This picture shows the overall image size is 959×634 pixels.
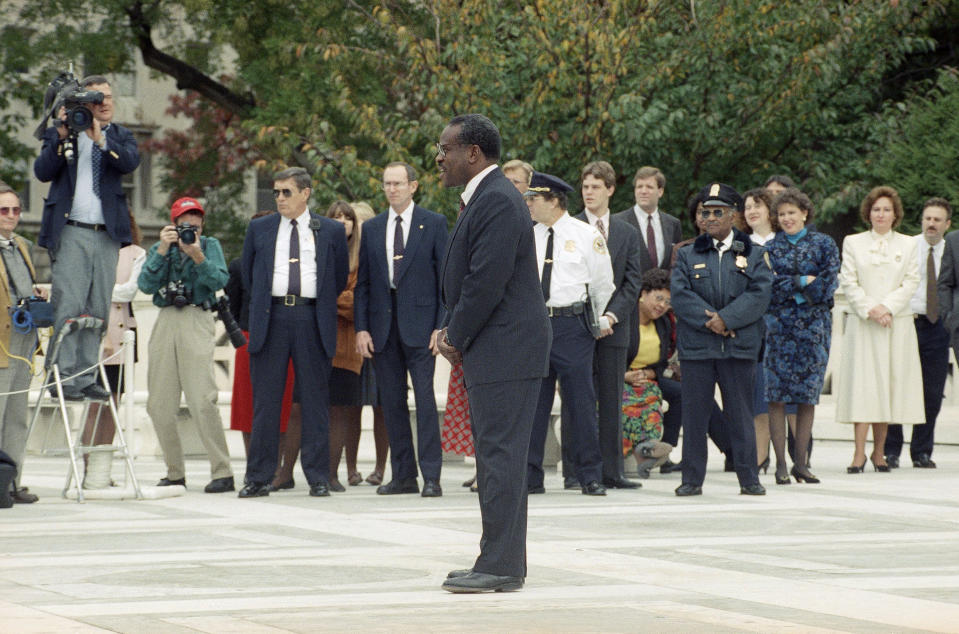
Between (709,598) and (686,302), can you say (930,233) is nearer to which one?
(686,302)

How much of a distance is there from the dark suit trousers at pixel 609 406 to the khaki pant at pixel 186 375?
2.37 metres

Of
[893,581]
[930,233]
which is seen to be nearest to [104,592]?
[893,581]

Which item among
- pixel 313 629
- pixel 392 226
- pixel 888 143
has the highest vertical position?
pixel 888 143

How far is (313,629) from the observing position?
5.86m

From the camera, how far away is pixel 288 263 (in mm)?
11328

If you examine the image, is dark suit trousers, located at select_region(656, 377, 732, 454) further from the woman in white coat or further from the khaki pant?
the khaki pant

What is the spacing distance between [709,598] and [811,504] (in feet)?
13.5

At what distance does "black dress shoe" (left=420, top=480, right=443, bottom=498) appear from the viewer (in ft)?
37.2

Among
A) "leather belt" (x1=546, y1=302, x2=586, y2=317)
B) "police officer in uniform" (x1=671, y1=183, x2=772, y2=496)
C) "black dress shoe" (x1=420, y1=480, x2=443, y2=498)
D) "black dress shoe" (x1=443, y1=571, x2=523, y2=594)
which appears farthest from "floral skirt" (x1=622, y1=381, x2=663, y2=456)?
"black dress shoe" (x1=443, y1=571, x2=523, y2=594)

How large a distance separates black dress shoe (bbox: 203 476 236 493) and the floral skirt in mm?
2944

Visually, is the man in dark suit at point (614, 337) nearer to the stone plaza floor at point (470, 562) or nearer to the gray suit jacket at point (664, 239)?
the stone plaza floor at point (470, 562)

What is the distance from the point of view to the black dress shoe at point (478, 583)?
6.83 metres

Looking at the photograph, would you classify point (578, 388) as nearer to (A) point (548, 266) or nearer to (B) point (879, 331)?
(A) point (548, 266)

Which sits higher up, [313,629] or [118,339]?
[118,339]
